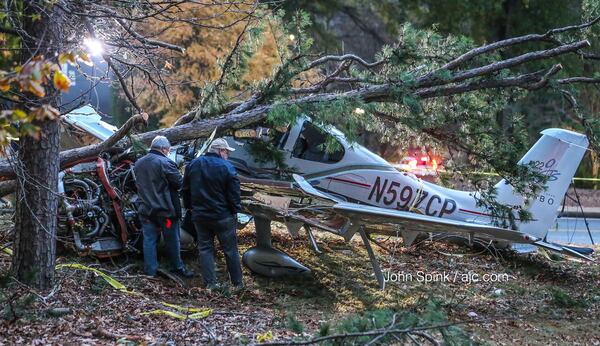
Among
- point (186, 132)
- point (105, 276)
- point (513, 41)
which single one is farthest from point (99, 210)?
point (513, 41)

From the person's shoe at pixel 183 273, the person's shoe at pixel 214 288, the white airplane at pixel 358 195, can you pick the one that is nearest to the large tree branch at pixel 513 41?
the white airplane at pixel 358 195

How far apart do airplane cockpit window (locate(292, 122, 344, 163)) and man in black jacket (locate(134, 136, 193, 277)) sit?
1.97m

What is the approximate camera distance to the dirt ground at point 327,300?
6281 mm

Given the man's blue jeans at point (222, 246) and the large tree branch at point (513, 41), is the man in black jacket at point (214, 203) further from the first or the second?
the large tree branch at point (513, 41)

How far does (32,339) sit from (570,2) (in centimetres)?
2052

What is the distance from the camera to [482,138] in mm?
10453

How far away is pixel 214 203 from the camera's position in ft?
28.3

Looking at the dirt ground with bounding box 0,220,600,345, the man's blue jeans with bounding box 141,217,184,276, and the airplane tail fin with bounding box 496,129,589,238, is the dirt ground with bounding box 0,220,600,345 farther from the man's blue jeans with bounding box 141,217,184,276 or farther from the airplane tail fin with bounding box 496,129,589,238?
the airplane tail fin with bounding box 496,129,589,238

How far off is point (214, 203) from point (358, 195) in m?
2.61

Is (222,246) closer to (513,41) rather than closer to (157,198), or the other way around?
(157,198)

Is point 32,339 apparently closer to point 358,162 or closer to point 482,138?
point 358,162

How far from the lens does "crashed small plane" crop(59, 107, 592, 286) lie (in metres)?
9.20

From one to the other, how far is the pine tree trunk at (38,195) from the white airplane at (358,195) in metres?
2.90

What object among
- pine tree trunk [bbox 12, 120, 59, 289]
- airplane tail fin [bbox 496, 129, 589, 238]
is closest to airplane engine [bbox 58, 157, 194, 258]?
pine tree trunk [bbox 12, 120, 59, 289]
